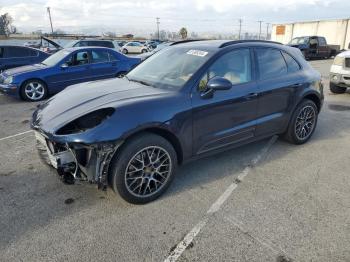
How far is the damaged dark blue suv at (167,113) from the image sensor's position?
9.87 feet

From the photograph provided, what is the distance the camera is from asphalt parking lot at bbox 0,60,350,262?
263 cm

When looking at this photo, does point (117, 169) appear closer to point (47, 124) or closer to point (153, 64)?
point (47, 124)

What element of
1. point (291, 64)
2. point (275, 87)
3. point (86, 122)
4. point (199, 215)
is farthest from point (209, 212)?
point (291, 64)

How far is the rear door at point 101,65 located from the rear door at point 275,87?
605 cm

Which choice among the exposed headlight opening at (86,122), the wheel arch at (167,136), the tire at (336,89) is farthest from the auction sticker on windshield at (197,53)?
the tire at (336,89)

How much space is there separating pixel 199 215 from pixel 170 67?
6.31ft

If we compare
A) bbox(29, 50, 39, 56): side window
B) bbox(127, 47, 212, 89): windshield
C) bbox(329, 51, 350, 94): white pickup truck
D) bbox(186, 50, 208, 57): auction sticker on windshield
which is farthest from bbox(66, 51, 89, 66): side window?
bbox(329, 51, 350, 94): white pickup truck

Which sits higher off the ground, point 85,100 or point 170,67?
point 170,67

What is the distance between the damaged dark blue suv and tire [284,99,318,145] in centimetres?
4

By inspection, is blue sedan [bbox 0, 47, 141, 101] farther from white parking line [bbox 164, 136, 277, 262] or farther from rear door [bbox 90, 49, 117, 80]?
white parking line [bbox 164, 136, 277, 262]

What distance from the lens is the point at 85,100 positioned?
340 cm

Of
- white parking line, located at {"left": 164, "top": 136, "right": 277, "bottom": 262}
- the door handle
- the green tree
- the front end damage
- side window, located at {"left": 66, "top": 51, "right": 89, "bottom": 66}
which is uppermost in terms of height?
the green tree

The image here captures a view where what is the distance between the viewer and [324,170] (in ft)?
13.6

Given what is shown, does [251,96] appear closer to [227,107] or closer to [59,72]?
[227,107]
